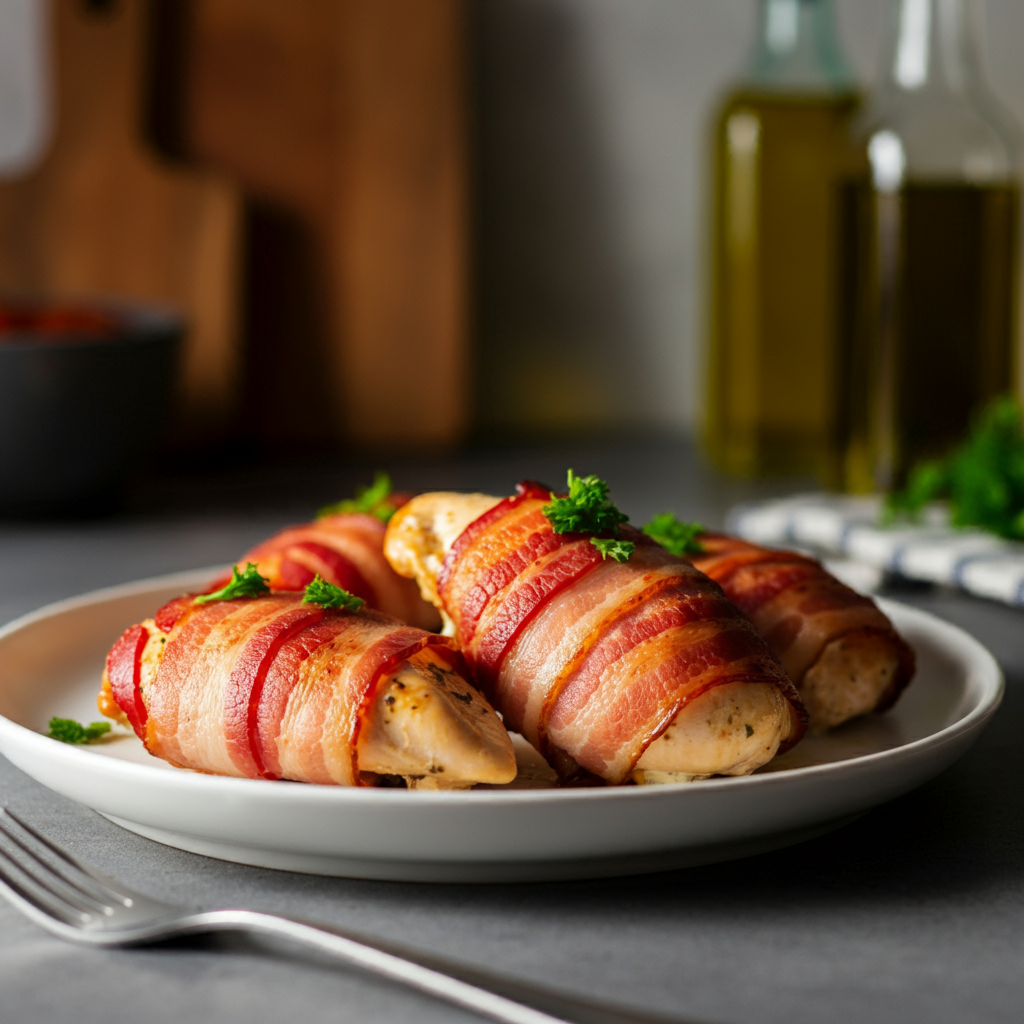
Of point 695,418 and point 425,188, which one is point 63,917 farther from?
point 695,418

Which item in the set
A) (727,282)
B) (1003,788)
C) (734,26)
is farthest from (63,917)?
(734,26)

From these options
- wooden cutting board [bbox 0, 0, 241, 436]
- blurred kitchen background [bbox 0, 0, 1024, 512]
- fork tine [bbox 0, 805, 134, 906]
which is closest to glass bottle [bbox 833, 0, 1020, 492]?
blurred kitchen background [bbox 0, 0, 1024, 512]

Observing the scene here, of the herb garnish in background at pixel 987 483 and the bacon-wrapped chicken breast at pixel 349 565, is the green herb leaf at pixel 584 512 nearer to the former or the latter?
the bacon-wrapped chicken breast at pixel 349 565

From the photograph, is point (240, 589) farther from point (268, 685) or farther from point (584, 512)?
point (584, 512)

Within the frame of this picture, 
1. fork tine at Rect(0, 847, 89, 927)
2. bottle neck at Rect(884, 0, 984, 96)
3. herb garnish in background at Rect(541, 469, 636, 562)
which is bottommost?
fork tine at Rect(0, 847, 89, 927)

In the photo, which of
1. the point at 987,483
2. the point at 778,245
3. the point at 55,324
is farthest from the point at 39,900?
the point at 778,245

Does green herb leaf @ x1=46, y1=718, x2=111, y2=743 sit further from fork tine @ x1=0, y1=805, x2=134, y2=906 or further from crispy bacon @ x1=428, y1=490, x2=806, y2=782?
crispy bacon @ x1=428, y1=490, x2=806, y2=782
